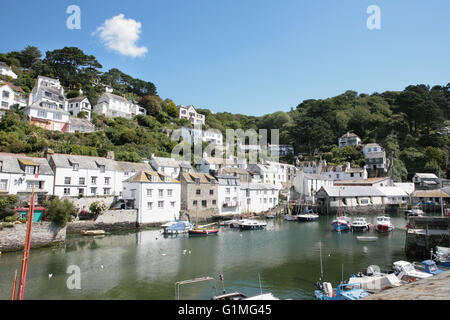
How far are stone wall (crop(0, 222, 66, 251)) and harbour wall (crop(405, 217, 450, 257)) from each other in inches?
1406

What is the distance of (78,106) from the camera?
217 ft

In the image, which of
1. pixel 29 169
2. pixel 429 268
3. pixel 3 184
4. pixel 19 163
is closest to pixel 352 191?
pixel 429 268

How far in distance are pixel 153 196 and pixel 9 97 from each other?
40.3m

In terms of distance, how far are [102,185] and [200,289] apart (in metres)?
30.8

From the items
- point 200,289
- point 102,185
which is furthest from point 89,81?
point 200,289

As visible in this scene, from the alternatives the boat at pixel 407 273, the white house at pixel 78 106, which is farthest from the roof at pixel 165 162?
the boat at pixel 407 273

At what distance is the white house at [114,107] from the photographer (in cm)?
7219

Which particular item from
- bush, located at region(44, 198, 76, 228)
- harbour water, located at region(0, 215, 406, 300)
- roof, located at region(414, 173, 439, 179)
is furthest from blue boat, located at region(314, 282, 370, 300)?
roof, located at region(414, 173, 439, 179)

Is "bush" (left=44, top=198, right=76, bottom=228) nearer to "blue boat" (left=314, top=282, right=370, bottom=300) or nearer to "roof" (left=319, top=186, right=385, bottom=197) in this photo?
"blue boat" (left=314, top=282, right=370, bottom=300)

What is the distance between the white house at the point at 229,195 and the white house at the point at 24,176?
27.7 m

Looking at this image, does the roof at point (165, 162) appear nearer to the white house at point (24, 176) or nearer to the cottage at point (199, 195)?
the cottage at point (199, 195)

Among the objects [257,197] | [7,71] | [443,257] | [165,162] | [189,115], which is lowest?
[443,257]

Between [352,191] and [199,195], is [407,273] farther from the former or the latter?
[352,191]
